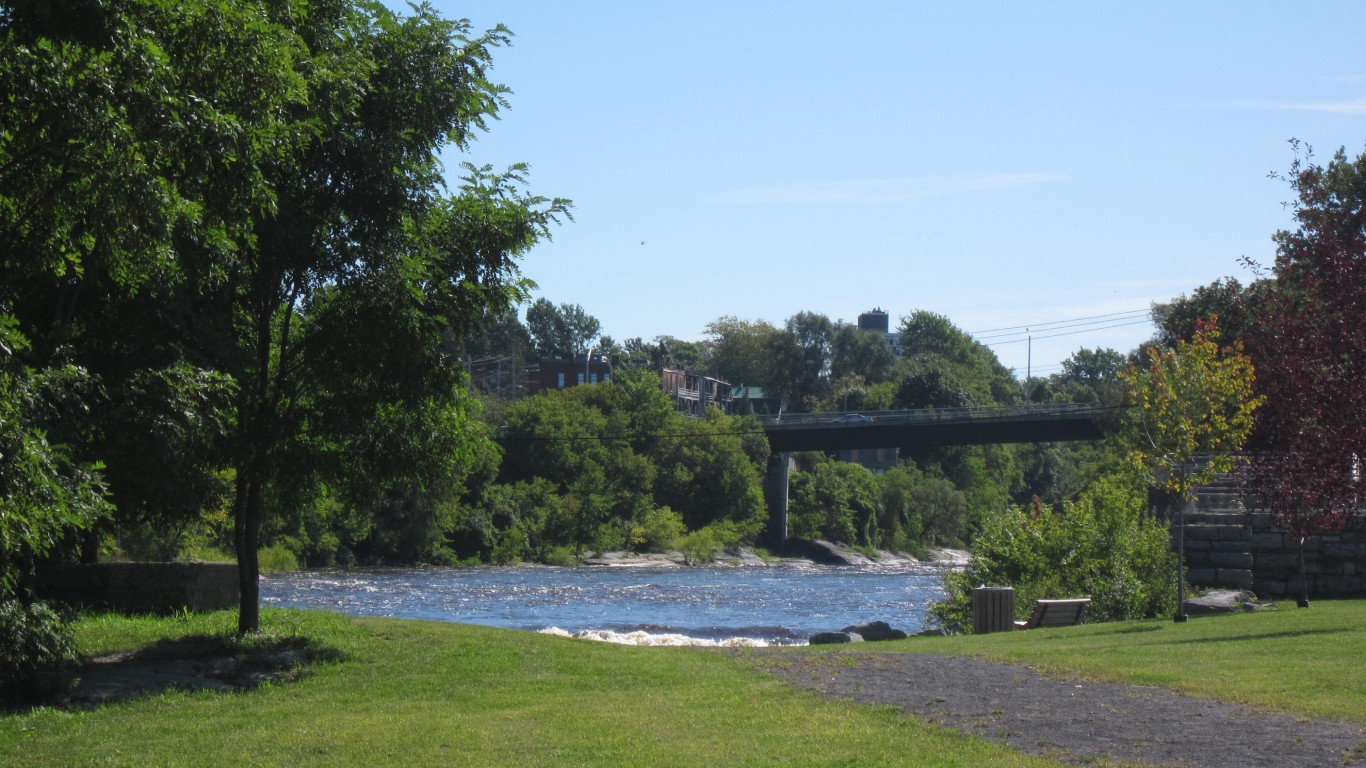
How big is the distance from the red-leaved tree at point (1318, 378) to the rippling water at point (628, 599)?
11232 millimetres

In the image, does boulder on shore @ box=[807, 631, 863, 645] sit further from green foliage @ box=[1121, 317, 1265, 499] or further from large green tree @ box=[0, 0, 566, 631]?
large green tree @ box=[0, 0, 566, 631]

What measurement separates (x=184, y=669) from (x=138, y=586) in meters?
4.71

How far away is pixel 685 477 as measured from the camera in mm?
85312

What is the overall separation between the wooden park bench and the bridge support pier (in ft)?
212

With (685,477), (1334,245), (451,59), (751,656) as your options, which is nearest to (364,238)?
(451,59)

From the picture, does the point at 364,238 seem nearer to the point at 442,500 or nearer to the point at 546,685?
the point at 546,685

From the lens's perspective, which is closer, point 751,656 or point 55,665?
point 55,665

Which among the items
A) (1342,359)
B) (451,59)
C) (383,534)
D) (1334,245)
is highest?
(451,59)

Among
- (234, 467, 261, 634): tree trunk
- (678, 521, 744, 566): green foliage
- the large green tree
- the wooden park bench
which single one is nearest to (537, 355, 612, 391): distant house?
(678, 521, 744, 566): green foliage

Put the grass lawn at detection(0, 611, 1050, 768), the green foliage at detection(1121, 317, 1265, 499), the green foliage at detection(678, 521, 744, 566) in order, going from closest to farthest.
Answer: the grass lawn at detection(0, 611, 1050, 768) → the green foliage at detection(1121, 317, 1265, 499) → the green foliage at detection(678, 521, 744, 566)

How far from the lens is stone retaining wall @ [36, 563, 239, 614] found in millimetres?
18125

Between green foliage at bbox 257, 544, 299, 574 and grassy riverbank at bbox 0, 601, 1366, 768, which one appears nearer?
grassy riverbank at bbox 0, 601, 1366, 768

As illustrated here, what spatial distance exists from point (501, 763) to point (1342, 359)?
15.1 m

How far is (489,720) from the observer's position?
11.5 meters
